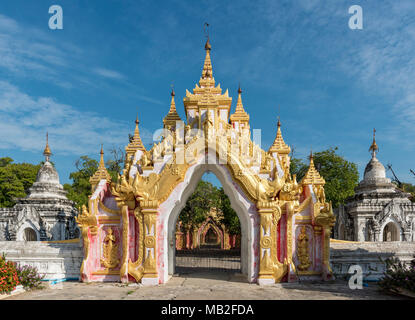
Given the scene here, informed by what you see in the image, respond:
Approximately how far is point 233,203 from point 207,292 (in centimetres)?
378

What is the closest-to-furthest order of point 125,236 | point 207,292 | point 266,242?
point 207,292, point 266,242, point 125,236

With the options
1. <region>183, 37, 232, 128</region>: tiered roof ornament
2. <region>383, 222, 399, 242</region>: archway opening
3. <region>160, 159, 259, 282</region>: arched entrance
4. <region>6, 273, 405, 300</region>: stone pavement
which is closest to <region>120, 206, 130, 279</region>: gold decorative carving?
<region>6, 273, 405, 300</region>: stone pavement

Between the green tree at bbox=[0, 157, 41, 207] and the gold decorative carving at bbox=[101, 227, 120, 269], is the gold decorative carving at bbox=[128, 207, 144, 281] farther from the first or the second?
the green tree at bbox=[0, 157, 41, 207]

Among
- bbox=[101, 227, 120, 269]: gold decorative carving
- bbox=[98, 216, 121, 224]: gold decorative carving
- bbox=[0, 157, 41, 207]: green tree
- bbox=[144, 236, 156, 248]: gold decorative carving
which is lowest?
bbox=[101, 227, 120, 269]: gold decorative carving

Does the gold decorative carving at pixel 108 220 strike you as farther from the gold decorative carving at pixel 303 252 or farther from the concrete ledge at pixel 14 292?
the gold decorative carving at pixel 303 252

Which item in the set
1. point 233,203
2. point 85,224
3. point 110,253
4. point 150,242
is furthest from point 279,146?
point 85,224

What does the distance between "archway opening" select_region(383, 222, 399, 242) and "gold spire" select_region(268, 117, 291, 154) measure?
1370 cm

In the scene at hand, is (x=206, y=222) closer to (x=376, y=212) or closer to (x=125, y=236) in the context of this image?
(x=376, y=212)

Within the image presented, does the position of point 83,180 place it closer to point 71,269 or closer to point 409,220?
point 71,269

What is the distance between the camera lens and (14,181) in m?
38.8

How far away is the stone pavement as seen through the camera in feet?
34.4

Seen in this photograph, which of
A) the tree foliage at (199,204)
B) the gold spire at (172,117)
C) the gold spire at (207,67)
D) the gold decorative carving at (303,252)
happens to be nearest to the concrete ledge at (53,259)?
the gold spire at (172,117)

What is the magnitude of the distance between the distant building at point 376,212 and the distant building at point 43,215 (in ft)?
72.6
